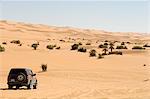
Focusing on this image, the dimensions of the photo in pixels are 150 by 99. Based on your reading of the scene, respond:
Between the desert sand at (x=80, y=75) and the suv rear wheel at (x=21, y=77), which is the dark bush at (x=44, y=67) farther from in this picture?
the suv rear wheel at (x=21, y=77)

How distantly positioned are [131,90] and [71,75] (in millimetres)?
8707

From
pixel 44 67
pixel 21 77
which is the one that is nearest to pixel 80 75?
pixel 44 67

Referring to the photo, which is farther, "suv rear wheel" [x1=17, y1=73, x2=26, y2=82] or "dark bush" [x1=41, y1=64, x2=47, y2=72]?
"dark bush" [x1=41, y1=64, x2=47, y2=72]

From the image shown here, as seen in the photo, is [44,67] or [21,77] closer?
[21,77]

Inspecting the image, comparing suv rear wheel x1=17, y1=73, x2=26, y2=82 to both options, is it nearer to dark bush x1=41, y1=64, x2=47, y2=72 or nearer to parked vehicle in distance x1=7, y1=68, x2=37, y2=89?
parked vehicle in distance x1=7, y1=68, x2=37, y2=89

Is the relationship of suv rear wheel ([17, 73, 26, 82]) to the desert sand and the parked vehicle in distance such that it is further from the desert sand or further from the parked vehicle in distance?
the desert sand

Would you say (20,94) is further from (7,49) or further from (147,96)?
(7,49)

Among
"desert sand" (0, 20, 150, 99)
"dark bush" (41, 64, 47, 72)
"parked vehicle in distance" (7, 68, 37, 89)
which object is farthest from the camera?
"dark bush" (41, 64, 47, 72)

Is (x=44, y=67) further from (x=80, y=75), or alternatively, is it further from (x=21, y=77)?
(x=21, y=77)

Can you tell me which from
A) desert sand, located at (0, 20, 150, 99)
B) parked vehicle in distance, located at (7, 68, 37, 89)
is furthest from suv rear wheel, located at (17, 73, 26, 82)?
desert sand, located at (0, 20, 150, 99)

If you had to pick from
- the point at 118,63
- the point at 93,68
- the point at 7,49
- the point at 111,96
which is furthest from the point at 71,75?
the point at 7,49

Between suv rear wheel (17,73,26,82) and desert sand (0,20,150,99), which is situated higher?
suv rear wheel (17,73,26,82)

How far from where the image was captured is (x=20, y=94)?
64.0 feet

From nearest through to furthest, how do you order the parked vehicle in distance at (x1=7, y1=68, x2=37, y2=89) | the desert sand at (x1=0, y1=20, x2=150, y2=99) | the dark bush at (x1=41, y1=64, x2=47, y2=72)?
1. the desert sand at (x1=0, y1=20, x2=150, y2=99)
2. the parked vehicle in distance at (x1=7, y1=68, x2=37, y2=89)
3. the dark bush at (x1=41, y1=64, x2=47, y2=72)
